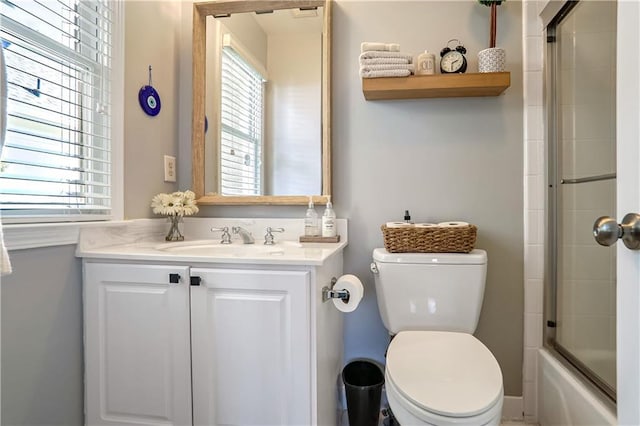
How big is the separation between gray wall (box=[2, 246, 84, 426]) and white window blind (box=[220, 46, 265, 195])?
0.75 m

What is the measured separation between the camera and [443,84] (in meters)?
1.39

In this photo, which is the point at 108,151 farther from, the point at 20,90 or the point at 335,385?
the point at 335,385

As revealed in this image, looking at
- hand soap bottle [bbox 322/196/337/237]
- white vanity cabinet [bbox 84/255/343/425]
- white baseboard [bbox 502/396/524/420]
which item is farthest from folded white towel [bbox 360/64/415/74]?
white baseboard [bbox 502/396/524/420]

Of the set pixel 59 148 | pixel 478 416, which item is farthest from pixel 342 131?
pixel 478 416

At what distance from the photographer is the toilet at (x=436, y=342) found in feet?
2.90

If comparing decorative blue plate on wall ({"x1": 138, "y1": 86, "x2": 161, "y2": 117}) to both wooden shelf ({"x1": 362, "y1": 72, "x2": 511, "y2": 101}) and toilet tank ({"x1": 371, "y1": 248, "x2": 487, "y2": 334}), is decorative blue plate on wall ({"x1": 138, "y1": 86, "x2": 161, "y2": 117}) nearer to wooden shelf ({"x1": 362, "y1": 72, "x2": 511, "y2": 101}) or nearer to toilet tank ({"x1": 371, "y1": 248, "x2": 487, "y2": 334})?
wooden shelf ({"x1": 362, "y1": 72, "x2": 511, "y2": 101})

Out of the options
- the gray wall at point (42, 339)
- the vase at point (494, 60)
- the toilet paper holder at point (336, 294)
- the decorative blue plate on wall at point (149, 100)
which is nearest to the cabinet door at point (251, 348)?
the toilet paper holder at point (336, 294)

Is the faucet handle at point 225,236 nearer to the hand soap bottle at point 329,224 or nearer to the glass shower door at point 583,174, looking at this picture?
the hand soap bottle at point 329,224

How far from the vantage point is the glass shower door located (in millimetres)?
1264

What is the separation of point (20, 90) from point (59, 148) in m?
0.20

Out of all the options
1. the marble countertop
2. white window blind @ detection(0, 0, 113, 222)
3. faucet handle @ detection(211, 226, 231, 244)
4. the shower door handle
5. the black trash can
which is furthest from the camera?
faucet handle @ detection(211, 226, 231, 244)

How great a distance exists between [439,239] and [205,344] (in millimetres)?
947

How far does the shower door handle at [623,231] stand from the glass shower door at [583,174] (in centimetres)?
90

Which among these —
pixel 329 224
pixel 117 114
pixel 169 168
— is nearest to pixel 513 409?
pixel 329 224
